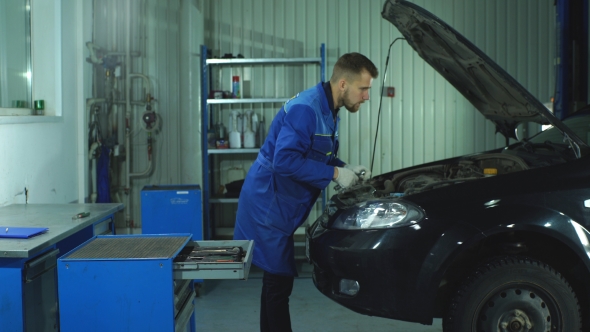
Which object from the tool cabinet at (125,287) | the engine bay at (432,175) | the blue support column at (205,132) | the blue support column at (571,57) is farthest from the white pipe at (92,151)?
the blue support column at (571,57)

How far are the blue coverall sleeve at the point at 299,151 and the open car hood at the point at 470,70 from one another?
2.50 feet

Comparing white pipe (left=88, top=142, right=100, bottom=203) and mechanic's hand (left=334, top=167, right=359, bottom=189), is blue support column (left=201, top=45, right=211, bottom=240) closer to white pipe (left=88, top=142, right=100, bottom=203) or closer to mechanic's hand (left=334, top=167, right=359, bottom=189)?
white pipe (left=88, top=142, right=100, bottom=203)

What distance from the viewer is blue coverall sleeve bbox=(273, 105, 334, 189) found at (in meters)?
3.04

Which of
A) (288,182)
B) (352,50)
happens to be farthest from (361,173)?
(352,50)

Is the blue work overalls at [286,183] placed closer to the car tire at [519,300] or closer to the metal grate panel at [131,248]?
the metal grate panel at [131,248]

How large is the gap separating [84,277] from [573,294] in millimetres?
2236

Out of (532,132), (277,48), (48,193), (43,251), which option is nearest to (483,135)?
(532,132)

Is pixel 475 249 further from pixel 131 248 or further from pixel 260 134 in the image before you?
pixel 260 134

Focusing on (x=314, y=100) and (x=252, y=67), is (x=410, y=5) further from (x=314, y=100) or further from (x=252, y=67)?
(x=252, y=67)

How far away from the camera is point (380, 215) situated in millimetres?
2980

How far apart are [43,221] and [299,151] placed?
1.33 metres

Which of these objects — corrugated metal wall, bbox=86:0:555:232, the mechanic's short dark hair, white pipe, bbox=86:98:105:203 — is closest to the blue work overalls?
the mechanic's short dark hair

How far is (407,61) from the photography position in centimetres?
620

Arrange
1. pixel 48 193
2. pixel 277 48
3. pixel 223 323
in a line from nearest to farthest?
1. pixel 223 323
2. pixel 48 193
3. pixel 277 48
